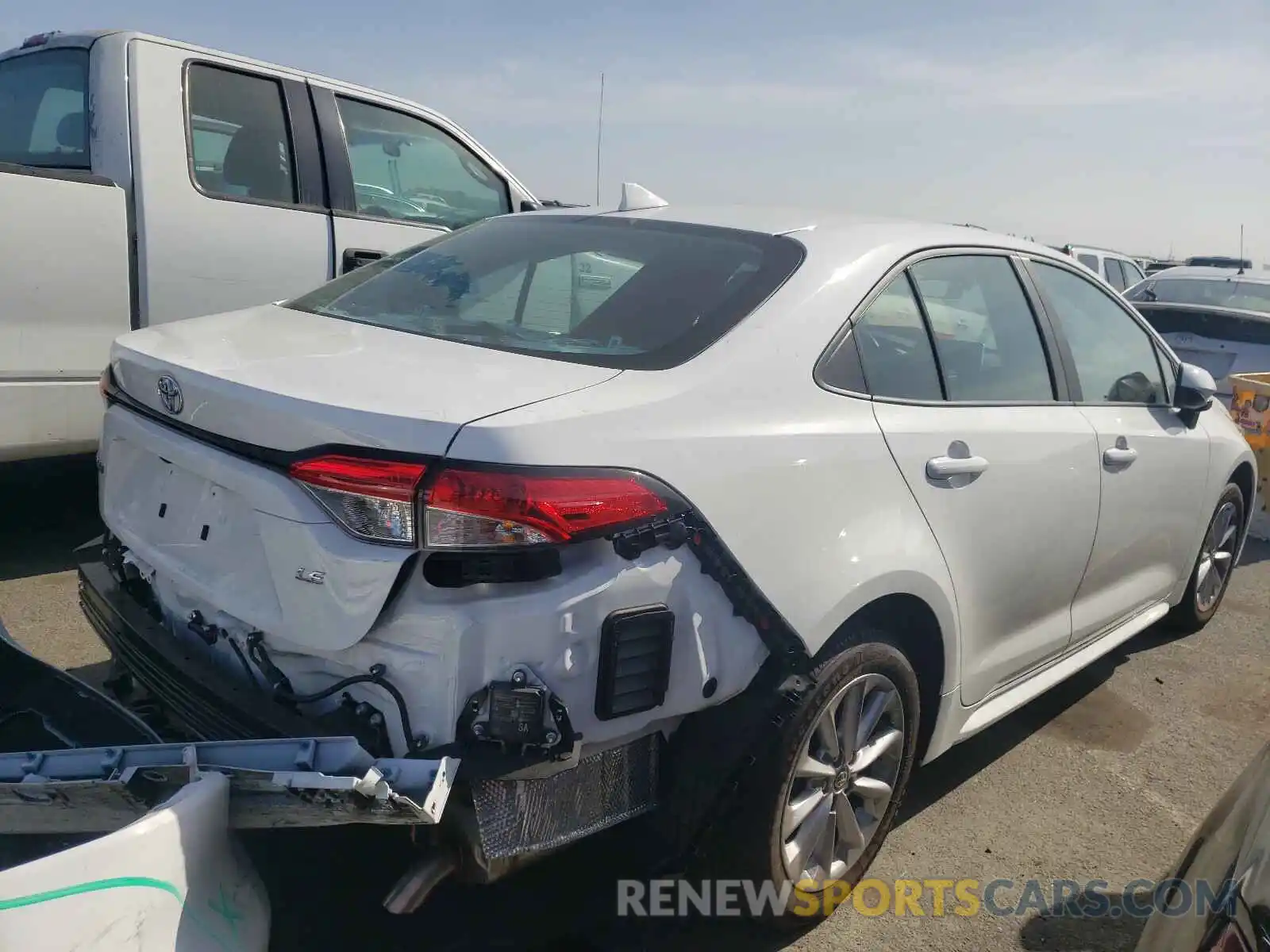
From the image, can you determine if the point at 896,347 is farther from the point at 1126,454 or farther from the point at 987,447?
the point at 1126,454

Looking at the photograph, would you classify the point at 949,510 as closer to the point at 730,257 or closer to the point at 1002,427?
the point at 1002,427

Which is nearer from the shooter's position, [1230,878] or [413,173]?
[1230,878]

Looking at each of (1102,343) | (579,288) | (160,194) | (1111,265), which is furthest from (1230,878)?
(1111,265)

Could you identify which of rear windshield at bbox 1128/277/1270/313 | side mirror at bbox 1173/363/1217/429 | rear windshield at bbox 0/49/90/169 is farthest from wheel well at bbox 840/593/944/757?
rear windshield at bbox 1128/277/1270/313

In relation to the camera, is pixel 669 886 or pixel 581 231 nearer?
pixel 669 886

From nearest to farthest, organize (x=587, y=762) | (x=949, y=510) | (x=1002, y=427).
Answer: (x=587, y=762) < (x=949, y=510) < (x=1002, y=427)

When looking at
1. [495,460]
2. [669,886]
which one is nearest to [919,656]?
[669,886]

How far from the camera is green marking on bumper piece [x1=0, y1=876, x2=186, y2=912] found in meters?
1.47

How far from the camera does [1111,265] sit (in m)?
16.2

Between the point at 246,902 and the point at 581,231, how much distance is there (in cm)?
195

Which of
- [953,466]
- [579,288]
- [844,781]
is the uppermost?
[579,288]

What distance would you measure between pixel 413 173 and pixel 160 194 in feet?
4.84

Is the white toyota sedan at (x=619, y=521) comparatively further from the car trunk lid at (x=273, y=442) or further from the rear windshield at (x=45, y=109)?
the rear windshield at (x=45, y=109)

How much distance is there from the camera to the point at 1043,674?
134 inches
